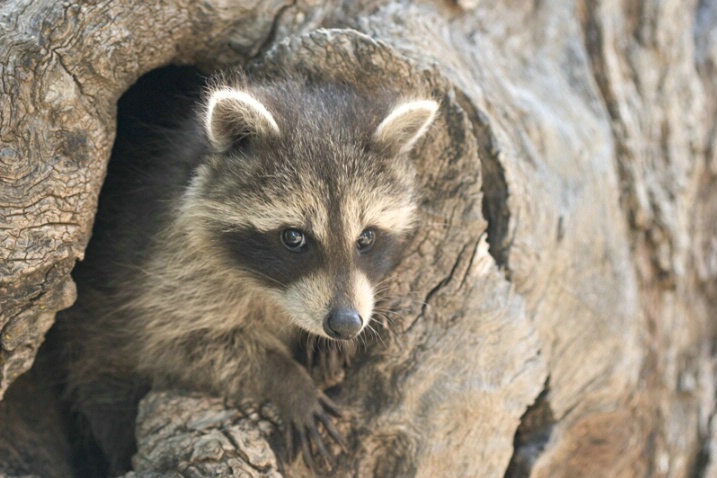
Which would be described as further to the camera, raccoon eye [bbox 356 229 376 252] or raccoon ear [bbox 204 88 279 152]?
raccoon eye [bbox 356 229 376 252]

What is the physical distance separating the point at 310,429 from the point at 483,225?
996 millimetres

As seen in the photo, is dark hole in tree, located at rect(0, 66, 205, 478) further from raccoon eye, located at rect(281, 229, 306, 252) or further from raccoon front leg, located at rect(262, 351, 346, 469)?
raccoon front leg, located at rect(262, 351, 346, 469)

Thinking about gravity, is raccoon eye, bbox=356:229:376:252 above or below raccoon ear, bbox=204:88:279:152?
below

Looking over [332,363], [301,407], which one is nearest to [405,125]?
[332,363]

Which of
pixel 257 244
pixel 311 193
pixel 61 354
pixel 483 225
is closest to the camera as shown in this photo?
pixel 311 193

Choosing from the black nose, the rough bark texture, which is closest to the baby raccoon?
the black nose

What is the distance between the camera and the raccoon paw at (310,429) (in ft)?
9.55

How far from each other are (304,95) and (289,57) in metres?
0.18

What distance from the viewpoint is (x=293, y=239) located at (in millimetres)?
2889

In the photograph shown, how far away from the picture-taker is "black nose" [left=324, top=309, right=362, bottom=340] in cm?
273

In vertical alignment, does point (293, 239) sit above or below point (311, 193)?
below

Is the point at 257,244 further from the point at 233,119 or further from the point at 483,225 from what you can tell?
the point at 483,225

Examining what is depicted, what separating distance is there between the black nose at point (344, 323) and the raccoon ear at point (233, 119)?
2.25ft

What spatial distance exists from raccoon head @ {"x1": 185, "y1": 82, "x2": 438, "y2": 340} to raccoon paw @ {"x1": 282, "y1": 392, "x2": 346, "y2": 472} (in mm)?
319
